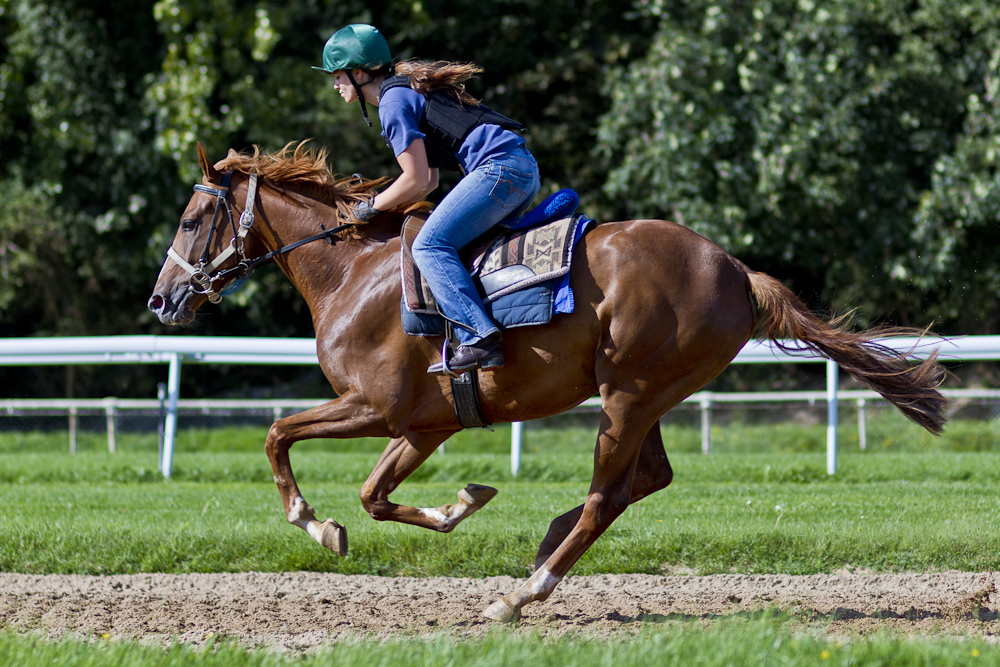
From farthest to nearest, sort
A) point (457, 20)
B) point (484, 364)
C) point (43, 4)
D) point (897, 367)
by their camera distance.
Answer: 1. point (457, 20)
2. point (43, 4)
3. point (897, 367)
4. point (484, 364)

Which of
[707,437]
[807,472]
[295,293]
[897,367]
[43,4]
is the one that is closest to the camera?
[897,367]

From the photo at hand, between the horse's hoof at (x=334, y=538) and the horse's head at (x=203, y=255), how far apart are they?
1.30m

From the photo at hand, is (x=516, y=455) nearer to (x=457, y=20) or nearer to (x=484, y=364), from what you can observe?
(x=484, y=364)

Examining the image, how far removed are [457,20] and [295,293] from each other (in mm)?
5336

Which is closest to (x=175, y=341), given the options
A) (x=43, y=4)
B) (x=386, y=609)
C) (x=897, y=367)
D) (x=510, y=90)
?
(x=386, y=609)

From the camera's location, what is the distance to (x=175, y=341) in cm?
848

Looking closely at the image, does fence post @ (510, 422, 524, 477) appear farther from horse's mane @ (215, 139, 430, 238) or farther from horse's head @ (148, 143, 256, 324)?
horse's head @ (148, 143, 256, 324)

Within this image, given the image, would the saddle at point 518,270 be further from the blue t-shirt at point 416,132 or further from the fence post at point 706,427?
the fence post at point 706,427

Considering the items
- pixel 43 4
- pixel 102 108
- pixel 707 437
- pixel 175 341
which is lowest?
pixel 707 437

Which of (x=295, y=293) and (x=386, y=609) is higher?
(x=295, y=293)

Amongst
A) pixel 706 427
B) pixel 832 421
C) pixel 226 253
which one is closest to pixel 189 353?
pixel 226 253

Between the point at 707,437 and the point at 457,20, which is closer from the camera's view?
the point at 707,437

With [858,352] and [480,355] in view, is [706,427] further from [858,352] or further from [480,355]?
[480,355]

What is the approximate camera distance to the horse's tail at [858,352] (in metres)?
4.37
